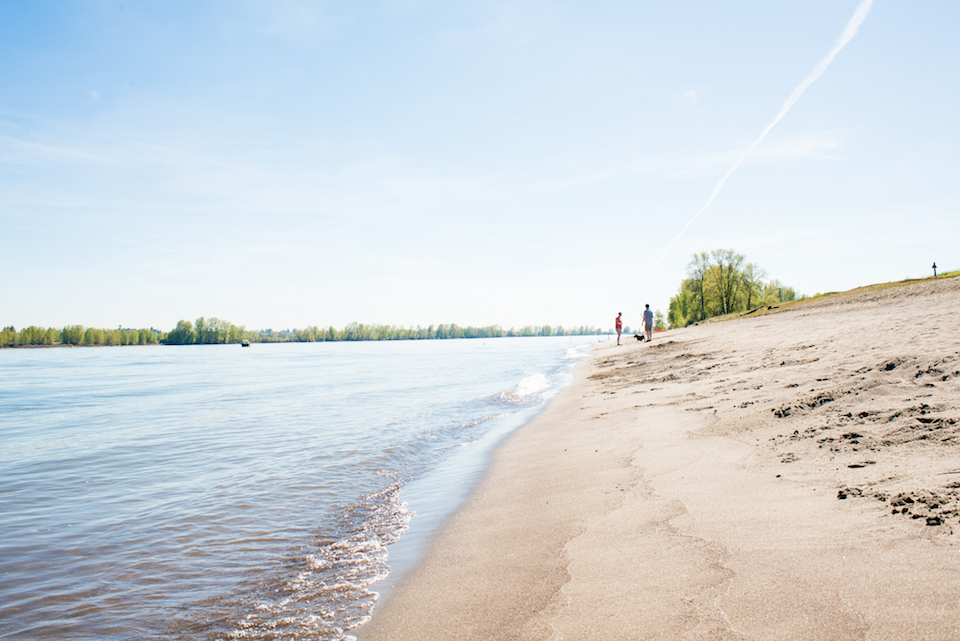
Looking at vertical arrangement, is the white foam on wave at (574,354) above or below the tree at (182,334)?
below

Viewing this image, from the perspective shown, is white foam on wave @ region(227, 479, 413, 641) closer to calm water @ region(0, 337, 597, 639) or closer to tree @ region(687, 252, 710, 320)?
calm water @ region(0, 337, 597, 639)

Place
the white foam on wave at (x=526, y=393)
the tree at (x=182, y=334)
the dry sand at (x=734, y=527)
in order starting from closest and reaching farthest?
the dry sand at (x=734, y=527) < the white foam on wave at (x=526, y=393) < the tree at (x=182, y=334)

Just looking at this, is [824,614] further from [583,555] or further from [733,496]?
[733,496]

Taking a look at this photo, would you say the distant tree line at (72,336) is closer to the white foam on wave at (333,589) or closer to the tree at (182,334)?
the tree at (182,334)

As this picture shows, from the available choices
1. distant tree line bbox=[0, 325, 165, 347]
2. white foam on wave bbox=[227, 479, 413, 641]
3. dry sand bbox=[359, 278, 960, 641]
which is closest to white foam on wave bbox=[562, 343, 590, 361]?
dry sand bbox=[359, 278, 960, 641]

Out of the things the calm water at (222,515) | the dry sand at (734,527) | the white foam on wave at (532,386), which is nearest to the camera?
the dry sand at (734,527)

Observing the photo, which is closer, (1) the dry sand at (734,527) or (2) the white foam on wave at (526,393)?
(1) the dry sand at (734,527)

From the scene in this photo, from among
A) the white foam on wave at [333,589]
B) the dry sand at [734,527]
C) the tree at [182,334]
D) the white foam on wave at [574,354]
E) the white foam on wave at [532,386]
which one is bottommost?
the white foam on wave at [574,354]

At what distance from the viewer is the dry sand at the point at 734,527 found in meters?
2.83

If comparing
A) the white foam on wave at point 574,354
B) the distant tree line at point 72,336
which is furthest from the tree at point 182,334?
the white foam on wave at point 574,354

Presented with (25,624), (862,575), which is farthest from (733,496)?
(25,624)

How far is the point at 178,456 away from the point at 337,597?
8675 mm

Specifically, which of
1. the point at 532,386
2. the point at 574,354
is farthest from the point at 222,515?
the point at 574,354

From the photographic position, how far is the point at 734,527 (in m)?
4.01
